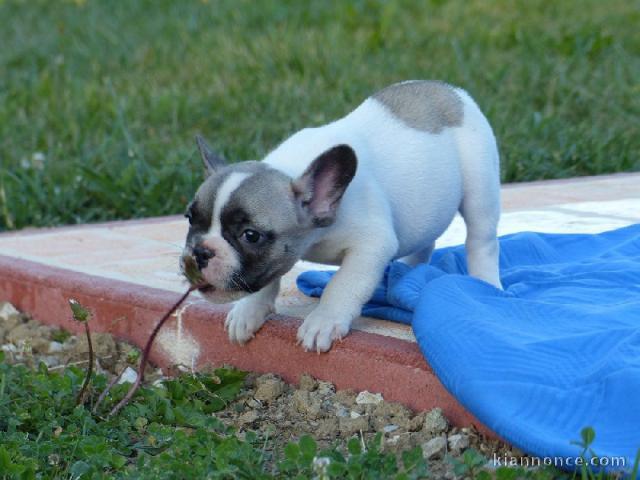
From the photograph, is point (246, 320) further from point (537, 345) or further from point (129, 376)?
point (537, 345)

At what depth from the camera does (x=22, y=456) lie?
10.2ft

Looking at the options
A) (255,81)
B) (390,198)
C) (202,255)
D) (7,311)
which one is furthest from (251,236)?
(255,81)

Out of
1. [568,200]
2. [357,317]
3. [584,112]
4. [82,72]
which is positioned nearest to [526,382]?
[357,317]

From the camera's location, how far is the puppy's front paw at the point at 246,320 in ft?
12.6

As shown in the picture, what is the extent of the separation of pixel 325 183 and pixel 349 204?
0.58 ft

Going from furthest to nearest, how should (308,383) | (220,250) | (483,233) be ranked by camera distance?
(483,233) → (308,383) → (220,250)

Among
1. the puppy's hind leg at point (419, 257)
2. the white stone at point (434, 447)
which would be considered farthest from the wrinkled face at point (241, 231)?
the puppy's hind leg at point (419, 257)

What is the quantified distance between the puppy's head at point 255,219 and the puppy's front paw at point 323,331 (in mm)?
200

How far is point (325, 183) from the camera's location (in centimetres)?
353

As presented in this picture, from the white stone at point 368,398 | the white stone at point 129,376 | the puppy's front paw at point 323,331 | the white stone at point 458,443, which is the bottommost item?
the white stone at point 129,376

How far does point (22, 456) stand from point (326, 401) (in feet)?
2.99

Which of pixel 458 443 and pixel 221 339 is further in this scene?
A: pixel 221 339

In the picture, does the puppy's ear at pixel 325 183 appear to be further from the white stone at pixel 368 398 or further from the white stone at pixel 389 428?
the white stone at pixel 389 428

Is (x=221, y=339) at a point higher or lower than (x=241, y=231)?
lower
